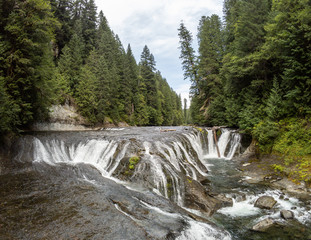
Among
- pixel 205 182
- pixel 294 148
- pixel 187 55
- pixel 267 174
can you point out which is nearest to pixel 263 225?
pixel 205 182

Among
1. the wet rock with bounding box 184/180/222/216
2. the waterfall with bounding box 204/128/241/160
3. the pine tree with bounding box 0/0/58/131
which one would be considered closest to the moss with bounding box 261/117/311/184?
the waterfall with bounding box 204/128/241/160

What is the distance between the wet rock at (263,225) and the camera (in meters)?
5.66

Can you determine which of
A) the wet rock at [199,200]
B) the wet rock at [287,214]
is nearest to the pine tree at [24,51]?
the wet rock at [199,200]

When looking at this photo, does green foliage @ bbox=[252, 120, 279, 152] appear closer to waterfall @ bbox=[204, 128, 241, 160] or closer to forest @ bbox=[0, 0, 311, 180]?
forest @ bbox=[0, 0, 311, 180]

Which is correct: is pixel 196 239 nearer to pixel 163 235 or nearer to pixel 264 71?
pixel 163 235

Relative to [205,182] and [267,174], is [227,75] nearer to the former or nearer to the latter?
[267,174]

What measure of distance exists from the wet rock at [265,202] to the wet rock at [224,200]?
39.9 inches

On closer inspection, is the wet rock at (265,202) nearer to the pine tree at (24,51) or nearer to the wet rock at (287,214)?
the wet rock at (287,214)

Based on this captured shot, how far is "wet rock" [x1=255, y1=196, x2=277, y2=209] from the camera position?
709 centimetres

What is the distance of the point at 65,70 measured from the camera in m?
26.9

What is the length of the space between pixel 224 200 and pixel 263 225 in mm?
1953

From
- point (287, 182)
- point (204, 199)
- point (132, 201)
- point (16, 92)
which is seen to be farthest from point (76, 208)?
point (287, 182)

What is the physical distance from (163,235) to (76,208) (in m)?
2.91

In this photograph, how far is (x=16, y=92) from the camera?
10.8 metres
